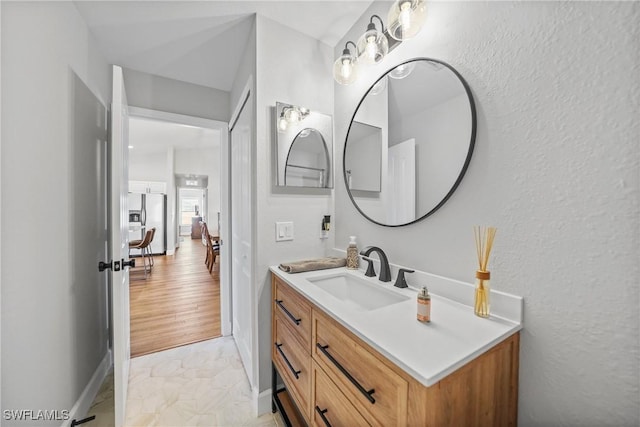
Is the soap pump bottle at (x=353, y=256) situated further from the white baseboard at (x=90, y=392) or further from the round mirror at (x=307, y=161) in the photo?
the white baseboard at (x=90, y=392)

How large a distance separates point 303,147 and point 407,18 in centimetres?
84

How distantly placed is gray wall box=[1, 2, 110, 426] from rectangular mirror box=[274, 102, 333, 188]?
1101 millimetres

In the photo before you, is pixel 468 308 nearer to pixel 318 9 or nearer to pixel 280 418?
pixel 280 418

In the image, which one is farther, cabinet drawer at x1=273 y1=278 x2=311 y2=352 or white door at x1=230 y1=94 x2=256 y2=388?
white door at x1=230 y1=94 x2=256 y2=388

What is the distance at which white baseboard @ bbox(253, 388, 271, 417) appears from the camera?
1447 millimetres

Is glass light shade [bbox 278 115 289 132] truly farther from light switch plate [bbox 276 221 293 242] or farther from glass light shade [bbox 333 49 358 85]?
light switch plate [bbox 276 221 293 242]

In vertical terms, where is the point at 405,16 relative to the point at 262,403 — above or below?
above

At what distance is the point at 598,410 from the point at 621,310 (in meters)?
0.29

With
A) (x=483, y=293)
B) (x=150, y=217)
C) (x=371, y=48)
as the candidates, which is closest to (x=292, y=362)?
(x=483, y=293)

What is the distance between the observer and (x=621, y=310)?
1.98 ft

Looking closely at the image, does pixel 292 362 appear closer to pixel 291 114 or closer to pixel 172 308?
pixel 291 114

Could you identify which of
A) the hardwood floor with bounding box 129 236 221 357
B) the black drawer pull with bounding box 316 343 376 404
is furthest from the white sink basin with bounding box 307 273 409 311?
the hardwood floor with bounding box 129 236 221 357

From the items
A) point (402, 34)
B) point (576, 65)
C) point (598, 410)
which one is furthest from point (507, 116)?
point (598, 410)

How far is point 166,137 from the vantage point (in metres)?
5.54
